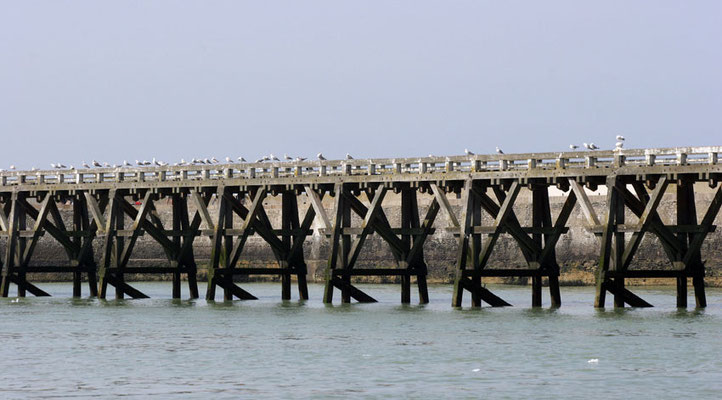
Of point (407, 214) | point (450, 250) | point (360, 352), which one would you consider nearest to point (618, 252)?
point (407, 214)

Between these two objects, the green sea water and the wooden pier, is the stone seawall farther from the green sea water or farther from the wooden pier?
the green sea water

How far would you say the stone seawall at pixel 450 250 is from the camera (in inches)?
2630

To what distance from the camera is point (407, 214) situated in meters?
48.2

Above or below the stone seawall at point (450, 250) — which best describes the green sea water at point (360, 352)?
below

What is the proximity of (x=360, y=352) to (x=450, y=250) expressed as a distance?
4066cm

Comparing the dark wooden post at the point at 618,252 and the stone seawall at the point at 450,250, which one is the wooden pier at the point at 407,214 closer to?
the dark wooden post at the point at 618,252

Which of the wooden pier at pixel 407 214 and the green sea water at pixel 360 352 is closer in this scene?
the green sea water at pixel 360 352

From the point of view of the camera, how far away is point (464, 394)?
26.0m

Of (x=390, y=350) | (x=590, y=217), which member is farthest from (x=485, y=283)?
(x=390, y=350)

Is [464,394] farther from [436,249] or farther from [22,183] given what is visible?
[436,249]

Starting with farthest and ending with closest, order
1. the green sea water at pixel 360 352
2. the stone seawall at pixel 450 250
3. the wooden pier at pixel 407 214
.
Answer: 1. the stone seawall at pixel 450 250
2. the wooden pier at pixel 407 214
3. the green sea water at pixel 360 352

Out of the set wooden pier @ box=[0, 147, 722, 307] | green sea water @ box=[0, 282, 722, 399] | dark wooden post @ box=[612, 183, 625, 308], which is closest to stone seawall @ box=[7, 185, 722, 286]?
wooden pier @ box=[0, 147, 722, 307]

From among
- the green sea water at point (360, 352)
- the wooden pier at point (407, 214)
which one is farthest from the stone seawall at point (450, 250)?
the green sea water at point (360, 352)

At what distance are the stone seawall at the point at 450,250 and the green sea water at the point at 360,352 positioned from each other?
66.2 feet
